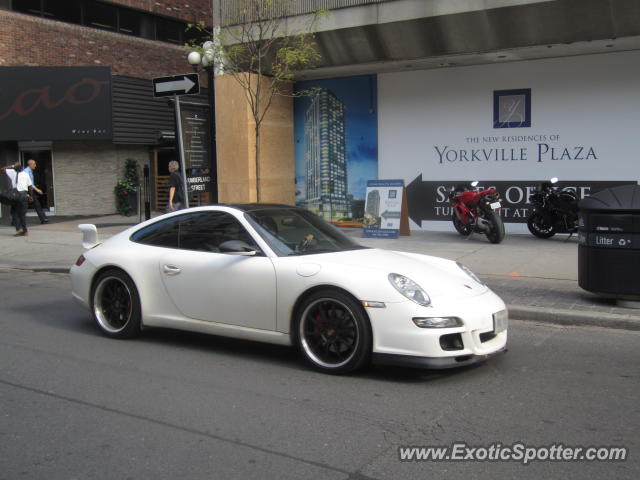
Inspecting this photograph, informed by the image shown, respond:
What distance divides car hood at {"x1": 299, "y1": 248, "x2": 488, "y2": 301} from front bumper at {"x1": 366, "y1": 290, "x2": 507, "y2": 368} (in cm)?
13

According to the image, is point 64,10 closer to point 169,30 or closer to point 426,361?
point 169,30

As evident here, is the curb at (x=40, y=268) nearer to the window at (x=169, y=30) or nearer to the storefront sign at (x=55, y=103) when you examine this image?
the storefront sign at (x=55, y=103)

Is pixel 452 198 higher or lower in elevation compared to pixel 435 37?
lower

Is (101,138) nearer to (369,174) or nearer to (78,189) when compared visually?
(78,189)

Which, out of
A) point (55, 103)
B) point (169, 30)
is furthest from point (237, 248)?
point (169, 30)

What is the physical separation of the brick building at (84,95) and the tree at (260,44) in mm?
4644

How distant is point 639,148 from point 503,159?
2.70 metres

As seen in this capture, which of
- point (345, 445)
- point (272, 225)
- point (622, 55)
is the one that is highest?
point (622, 55)

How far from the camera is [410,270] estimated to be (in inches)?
222

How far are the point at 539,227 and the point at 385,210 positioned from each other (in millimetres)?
3123

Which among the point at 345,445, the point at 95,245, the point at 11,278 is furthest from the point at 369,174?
the point at 345,445

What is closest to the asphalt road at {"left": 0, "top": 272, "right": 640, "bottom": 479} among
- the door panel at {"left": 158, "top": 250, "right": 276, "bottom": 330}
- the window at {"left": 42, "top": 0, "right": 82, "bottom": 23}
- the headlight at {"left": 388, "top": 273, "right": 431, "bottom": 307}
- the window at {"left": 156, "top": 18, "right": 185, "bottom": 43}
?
the door panel at {"left": 158, "top": 250, "right": 276, "bottom": 330}

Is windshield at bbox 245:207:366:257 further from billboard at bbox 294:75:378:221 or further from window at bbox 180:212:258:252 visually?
billboard at bbox 294:75:378:221

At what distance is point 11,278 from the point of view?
1121 centimetres
